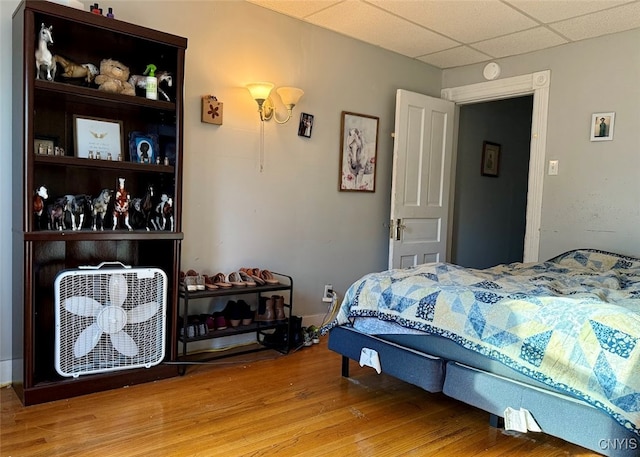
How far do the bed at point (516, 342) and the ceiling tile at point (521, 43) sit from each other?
1813mm

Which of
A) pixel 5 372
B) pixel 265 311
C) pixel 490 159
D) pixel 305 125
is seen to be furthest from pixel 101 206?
pixel 490 159

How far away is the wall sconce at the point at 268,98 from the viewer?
312cm

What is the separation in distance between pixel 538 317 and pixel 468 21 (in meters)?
2.25

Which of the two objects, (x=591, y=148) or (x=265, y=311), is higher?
(x=591, y=148)

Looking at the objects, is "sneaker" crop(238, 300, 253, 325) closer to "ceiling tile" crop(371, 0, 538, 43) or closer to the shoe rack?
the shoe rack

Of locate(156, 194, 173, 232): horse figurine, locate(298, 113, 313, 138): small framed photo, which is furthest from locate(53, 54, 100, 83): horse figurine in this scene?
locate(298, 113, 313, 138): small framed photo

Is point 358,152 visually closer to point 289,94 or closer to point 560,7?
point 289,94

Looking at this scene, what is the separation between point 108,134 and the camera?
260cm

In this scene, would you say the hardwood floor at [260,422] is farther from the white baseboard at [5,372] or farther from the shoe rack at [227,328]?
the shoe rack at [227,328]

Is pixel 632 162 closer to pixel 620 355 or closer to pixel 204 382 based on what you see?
pixel 620 355

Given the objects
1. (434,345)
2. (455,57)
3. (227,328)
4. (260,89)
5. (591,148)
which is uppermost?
(455,57)

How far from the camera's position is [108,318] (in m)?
2.41

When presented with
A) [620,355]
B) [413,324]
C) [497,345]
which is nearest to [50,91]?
[413,324]

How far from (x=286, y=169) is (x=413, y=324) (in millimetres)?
1643
